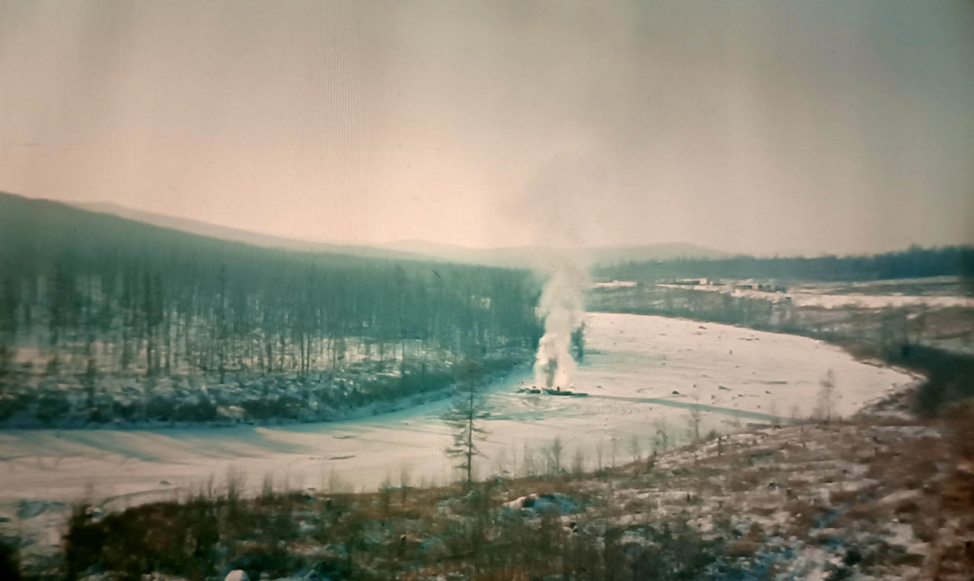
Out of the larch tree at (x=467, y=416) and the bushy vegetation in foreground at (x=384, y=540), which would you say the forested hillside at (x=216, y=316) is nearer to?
the larch tree at (x=467, y=416)

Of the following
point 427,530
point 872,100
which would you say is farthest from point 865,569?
point 872,100

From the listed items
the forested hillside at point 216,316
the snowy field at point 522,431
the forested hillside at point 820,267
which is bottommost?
the snowy field at point 522,431

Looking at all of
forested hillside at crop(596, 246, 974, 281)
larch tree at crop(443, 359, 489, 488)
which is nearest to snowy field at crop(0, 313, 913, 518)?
larch tree at crop(443, 359, 489, 488)

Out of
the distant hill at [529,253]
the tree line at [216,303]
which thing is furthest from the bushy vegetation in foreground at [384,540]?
the distant hill at [529,253]

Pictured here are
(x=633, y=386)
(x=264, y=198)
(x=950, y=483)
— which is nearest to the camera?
(x=264, y=198)

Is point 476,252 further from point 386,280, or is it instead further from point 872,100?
point 872,100

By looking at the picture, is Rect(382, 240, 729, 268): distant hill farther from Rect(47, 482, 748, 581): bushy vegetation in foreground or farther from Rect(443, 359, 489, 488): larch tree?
Rect(47, 482, 748, 581): bushy vegetation in foreground

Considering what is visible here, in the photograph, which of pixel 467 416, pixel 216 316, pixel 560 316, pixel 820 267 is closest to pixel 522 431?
pixel 467 416

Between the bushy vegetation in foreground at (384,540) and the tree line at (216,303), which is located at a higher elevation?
the tree line at (216,303)
